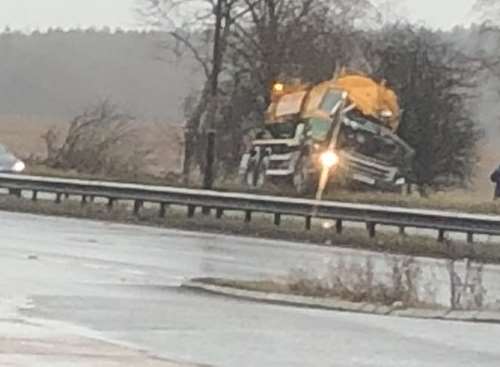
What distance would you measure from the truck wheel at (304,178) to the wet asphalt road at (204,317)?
18565 millimetres

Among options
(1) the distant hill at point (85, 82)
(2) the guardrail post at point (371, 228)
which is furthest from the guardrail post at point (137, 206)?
(1) the distant hill at point (85, 82)

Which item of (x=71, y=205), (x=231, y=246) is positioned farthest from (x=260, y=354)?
(x=71, y=205)

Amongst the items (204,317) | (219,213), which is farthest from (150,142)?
(204,317)

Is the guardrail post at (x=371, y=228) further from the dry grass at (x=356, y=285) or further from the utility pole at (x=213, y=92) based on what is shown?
the dry grass at (x=356, y=285)

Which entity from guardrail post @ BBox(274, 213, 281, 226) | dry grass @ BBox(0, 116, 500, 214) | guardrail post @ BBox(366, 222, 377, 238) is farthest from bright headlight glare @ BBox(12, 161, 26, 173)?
guardrail post @ BBox(366, 222, 377, 238)

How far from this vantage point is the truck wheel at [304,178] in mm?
43438

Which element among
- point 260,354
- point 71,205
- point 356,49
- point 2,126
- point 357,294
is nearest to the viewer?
point 260,354

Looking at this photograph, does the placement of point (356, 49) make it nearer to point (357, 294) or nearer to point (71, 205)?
point (71, 205)

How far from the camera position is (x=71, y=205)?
36.2 metres

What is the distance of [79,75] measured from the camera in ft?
294

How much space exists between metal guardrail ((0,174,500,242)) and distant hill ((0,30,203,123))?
122ft

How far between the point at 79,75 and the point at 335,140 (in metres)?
47.4

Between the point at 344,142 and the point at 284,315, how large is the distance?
29.0 m

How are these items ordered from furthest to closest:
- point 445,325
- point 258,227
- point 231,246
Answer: point 258,227
point 231,246
point 445,325
